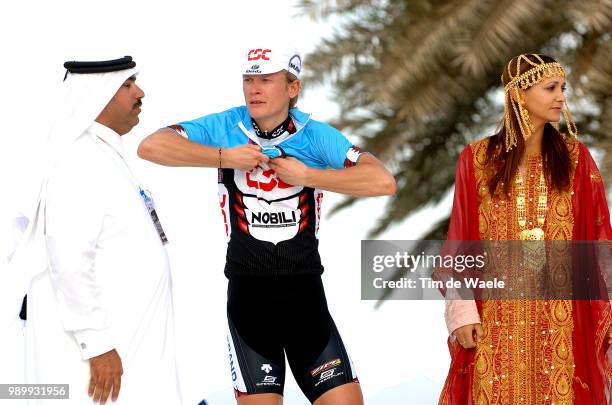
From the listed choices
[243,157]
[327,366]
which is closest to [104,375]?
[327,366]

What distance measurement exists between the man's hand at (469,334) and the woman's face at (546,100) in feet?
3.00

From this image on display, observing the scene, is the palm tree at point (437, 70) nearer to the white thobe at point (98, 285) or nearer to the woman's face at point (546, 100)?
the woman's face at point (546, 100)

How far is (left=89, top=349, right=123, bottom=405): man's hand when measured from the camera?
4.33 meters

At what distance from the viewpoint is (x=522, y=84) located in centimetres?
473

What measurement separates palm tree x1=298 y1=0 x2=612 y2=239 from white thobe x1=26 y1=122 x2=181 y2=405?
2.96 m

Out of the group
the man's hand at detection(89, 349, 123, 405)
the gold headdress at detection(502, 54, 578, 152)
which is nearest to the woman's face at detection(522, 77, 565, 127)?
the gold headdress at detection(502, 54, 578, 152)

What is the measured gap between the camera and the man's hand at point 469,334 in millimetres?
4699

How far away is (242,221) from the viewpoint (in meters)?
4.58

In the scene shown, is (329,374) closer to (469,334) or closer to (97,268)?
(469,334)

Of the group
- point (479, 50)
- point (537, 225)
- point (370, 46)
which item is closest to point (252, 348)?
point (537, 225)

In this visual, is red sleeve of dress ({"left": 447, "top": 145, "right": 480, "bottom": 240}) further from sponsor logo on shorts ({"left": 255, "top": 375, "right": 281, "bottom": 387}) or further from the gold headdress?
sponsor logo on shorts ({"left": 255, "top": 375, "right": 281, "bottom": 387})

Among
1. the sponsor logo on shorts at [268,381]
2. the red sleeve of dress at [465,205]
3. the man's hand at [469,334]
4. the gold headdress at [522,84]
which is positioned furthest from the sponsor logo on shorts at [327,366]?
the gold headdress at [522,84]

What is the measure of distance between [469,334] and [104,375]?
1.52m

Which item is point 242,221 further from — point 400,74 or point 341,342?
point 400,74
